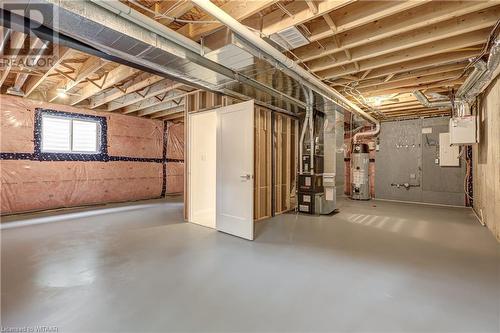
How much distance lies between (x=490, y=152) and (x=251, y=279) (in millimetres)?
4168

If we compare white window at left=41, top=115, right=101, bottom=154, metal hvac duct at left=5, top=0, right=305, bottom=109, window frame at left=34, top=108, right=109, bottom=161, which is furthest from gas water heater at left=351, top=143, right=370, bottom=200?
white window at left=41, top=115, right=101, bottom=154

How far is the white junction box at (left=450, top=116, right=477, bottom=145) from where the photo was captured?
416 cm

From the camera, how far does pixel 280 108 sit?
199 inches

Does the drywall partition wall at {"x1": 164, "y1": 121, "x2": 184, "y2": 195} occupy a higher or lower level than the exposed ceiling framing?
lower

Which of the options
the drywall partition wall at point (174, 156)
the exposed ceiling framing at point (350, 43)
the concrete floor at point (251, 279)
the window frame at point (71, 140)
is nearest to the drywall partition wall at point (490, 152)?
the concrete floor at point (251, 279)

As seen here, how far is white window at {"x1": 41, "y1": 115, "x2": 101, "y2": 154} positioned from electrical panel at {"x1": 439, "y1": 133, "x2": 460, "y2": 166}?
348 inches

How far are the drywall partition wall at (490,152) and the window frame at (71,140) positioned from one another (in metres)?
8.01

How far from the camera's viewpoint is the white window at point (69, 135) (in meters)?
5.50

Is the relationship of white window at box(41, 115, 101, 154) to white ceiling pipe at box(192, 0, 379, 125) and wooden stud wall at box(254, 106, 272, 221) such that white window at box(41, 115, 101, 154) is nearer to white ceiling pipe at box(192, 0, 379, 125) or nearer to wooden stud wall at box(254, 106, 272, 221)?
wooden stud wall at box(254, 106, 272, 221)

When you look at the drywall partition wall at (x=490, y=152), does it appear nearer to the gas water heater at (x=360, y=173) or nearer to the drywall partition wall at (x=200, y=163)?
the gas water heater at (x=360, y=173)

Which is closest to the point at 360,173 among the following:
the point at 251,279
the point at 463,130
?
the point at 463,130
